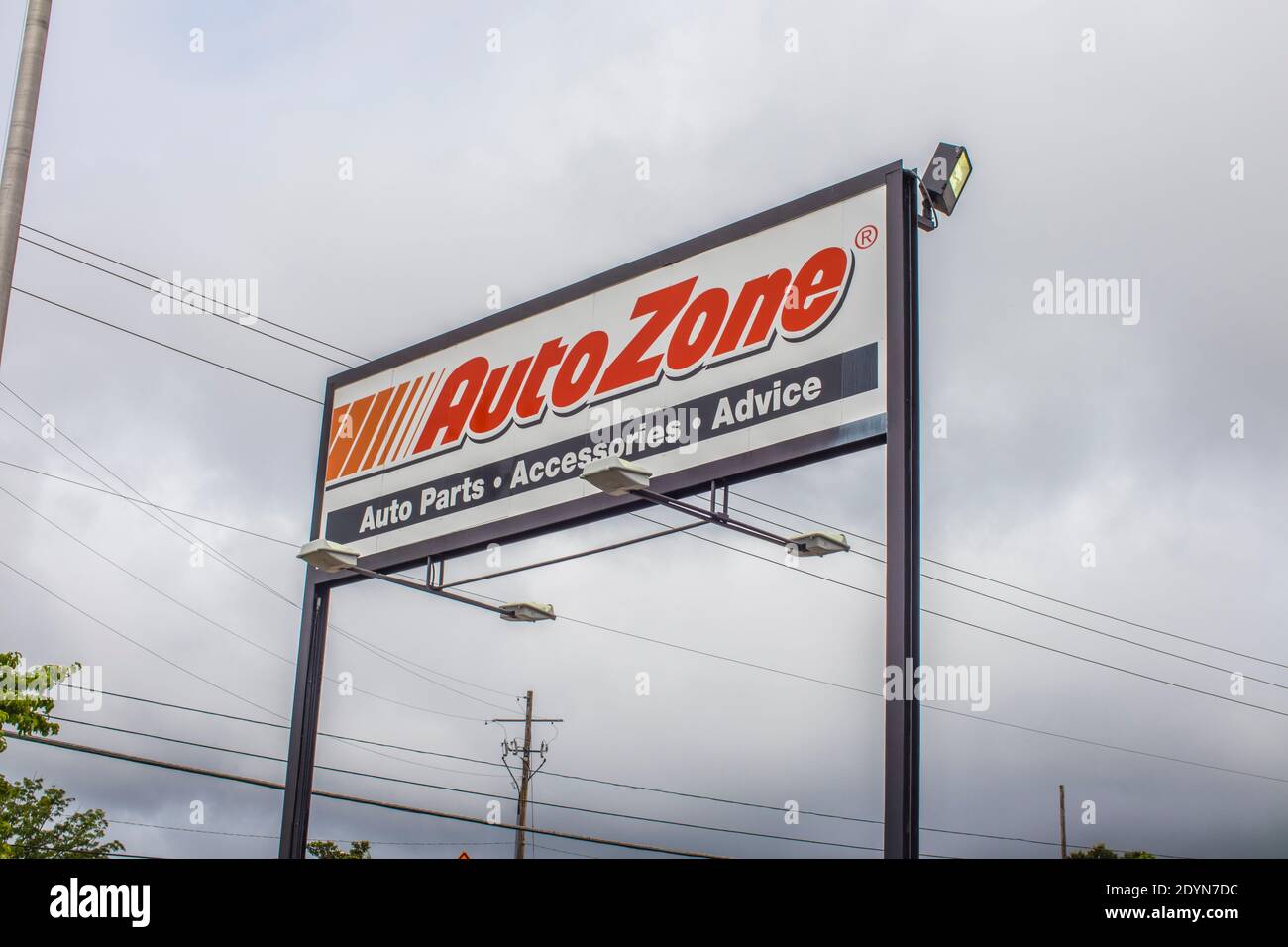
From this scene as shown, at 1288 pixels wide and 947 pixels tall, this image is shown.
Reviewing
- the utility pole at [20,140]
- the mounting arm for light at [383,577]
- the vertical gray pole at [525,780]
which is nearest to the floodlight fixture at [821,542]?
the mounting arm for light at [383,577]

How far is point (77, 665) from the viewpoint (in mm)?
20328

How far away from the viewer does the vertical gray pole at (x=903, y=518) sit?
35.4 feet

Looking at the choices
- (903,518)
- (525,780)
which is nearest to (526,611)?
(903,518)

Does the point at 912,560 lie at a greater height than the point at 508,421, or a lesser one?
lesser

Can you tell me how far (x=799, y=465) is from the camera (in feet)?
42.5

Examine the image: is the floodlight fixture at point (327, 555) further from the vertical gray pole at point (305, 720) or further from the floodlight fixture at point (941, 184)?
the floodlight fixture at point (941, 184)

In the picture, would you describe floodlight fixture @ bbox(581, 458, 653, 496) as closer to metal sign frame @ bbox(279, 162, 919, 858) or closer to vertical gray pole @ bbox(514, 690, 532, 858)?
metal sign frame @ bbox(279, 162, 919, 858)

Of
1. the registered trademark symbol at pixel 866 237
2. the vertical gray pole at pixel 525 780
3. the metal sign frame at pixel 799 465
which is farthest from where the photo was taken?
the vertical gray pole at pixel 525 780

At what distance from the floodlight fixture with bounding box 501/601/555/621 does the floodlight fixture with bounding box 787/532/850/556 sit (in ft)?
13.9

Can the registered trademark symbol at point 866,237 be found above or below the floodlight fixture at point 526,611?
above

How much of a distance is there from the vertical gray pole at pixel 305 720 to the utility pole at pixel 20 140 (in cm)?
659
